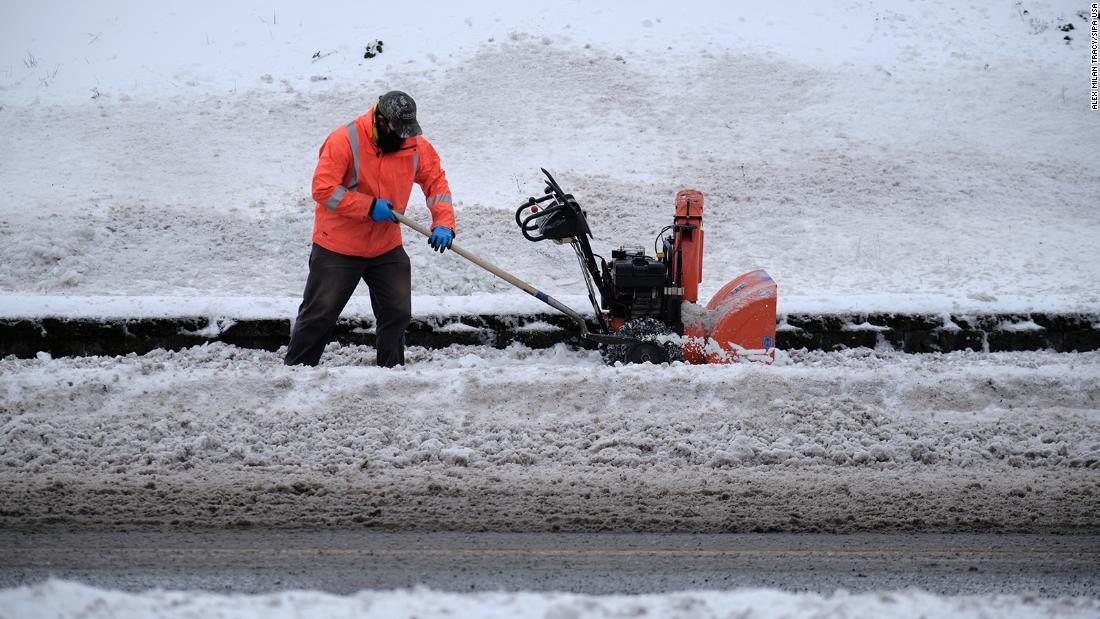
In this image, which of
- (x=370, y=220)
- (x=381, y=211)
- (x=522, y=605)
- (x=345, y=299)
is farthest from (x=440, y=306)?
(x=522, y=605)

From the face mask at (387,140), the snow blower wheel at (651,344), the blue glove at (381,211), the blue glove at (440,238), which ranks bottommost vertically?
the snow blower wheel at (651,344)

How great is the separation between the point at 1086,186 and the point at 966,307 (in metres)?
5.39

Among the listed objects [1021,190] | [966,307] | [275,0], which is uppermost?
[275,0]

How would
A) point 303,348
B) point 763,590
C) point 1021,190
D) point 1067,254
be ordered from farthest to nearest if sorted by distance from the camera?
point 1021,190, point 1067,254, point 303,348, point 763,590

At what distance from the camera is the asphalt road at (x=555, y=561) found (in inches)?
115

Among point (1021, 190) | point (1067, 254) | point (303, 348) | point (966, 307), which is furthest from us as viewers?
point (1021, 190)

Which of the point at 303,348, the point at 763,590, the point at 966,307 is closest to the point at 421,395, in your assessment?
the point at 303,348

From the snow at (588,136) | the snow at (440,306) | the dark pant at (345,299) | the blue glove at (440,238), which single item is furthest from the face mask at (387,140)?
the snow at (588,136)

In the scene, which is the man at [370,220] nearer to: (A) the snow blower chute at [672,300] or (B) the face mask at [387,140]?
(B) the face mask at [387,140]

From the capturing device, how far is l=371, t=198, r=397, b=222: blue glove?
17.3 ft

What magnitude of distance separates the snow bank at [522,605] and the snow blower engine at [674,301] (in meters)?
2.74

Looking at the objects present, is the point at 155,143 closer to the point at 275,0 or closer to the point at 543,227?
the point at 275,0

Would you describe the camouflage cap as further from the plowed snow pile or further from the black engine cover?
the black engine cover

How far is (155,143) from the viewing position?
10.9 m
